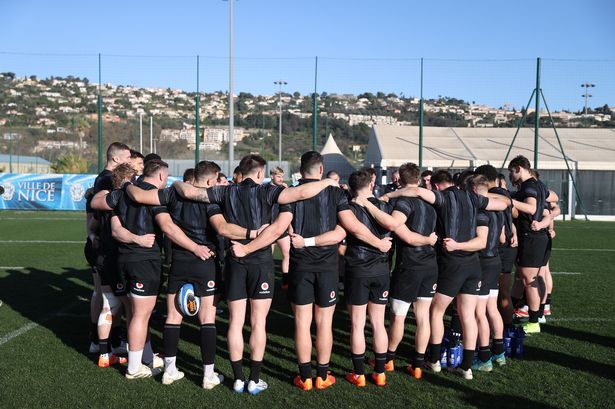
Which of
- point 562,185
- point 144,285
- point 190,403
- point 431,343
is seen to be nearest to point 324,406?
point 190,403

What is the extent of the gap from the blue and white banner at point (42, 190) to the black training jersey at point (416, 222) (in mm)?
20223

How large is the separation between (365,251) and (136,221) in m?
2.08

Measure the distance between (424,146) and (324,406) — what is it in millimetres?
23669

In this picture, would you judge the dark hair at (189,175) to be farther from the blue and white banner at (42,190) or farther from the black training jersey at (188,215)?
the blue and white banner at (42,190)

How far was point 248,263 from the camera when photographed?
17.3ft

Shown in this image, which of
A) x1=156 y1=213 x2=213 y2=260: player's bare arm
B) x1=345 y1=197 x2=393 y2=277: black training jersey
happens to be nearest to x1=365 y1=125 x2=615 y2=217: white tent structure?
x1=345 y1=197 x2=393 y2=277: black training jersey

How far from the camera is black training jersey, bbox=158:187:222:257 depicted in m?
5.38

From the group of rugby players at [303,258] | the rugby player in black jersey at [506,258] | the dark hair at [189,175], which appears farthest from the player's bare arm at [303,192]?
the dark hair at [189,175]

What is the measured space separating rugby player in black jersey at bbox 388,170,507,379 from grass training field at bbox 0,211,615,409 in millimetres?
352

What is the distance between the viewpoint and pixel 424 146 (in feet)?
90.8

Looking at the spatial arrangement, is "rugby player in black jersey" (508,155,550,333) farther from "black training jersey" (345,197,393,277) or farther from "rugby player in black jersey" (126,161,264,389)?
"rugby player in black jersey" (126,161,264,389)

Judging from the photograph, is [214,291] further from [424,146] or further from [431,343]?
[424,146]

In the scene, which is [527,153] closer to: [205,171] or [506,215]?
[506,215]

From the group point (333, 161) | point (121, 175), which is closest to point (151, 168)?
point (121, 175)
